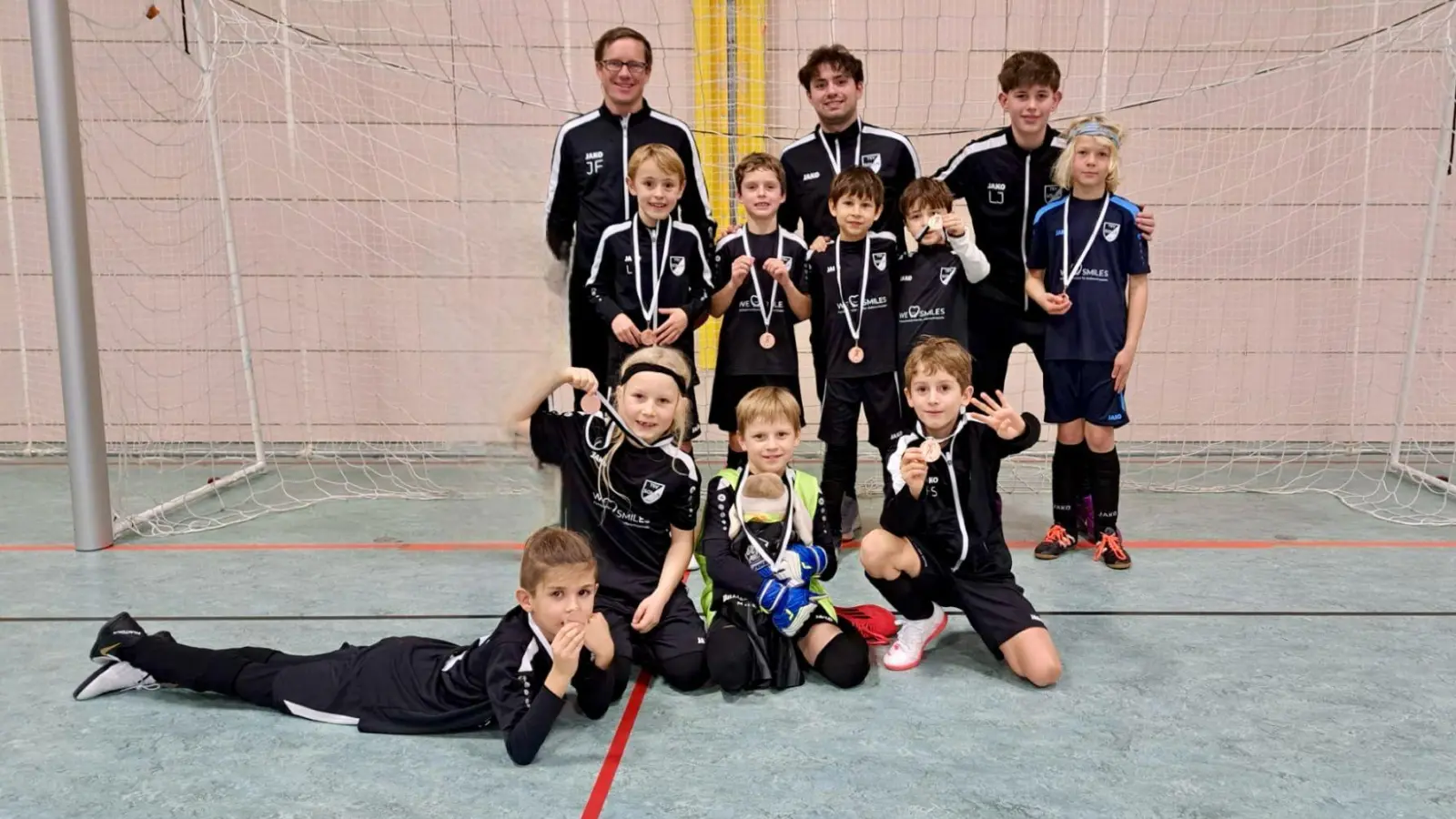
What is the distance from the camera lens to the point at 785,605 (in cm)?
245

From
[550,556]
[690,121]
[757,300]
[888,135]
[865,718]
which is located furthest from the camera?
[690,121]


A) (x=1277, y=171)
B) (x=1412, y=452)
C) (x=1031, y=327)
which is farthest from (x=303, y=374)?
(x=1412, y=452)

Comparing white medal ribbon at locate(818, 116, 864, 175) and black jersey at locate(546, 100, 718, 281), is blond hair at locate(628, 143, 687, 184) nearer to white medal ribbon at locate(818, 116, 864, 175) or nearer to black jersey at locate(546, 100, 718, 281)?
black jersey at locate(546, 100, 718, 281)

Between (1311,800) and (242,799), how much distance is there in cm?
205

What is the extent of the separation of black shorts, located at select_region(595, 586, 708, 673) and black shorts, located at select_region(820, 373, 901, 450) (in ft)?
3.76

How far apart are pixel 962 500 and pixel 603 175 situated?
1.69 metres

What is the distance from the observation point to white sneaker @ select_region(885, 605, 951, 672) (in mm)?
2523

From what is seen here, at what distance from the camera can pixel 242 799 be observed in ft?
6.14

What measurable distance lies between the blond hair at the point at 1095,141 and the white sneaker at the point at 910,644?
1.63 m

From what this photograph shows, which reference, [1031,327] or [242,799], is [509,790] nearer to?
[242,799]

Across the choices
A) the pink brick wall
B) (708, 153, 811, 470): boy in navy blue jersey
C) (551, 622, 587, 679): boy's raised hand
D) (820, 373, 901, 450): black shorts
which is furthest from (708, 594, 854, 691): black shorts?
the pink brick wall

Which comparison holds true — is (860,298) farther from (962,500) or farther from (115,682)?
(115,682)

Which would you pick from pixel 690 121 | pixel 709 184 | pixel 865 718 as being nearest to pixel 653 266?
pixel 865 718

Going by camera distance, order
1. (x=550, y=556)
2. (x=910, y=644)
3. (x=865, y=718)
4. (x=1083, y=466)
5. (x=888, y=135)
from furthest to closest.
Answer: (x=1083, y=466)
(x=888, y=135)
(x=910, y=644)
(x=865, y=718)
(x=550, y=556)
